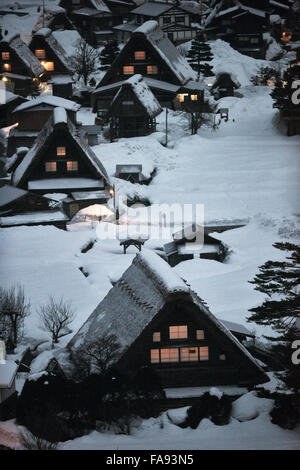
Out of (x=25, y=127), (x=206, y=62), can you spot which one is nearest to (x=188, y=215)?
(x=25, y=127)

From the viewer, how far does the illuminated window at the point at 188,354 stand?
1742 cm

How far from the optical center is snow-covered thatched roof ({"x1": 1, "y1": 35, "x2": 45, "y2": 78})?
49.8m

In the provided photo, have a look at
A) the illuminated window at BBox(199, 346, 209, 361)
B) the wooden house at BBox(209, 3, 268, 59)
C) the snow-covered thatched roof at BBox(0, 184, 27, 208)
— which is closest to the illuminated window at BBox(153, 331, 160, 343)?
the illuminated window at BBox(199, 346, 209, 361)

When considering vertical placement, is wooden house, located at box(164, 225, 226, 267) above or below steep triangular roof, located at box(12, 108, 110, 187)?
below

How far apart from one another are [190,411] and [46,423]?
3383 millimetres

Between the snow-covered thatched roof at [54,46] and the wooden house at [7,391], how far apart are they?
38.8m

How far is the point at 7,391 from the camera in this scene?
16.8 meters

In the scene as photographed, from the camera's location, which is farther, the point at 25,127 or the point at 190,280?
the point at 25,127

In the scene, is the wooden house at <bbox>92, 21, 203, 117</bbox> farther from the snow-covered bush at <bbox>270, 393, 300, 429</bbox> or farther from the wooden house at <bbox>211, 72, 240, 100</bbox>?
the snow-covered bush at <bbox>270, 393, 300, 429</bbox>

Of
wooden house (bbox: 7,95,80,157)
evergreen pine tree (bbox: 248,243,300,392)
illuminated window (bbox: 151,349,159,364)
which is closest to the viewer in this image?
evergreen pine tree (bbox: 248,243,300,392)

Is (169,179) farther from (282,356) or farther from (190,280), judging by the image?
(282,356)

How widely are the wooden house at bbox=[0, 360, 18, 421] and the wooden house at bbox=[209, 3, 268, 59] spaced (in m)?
47.0

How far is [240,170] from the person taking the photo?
3950 cm

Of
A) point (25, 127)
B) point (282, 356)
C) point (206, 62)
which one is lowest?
point (282, 356)
